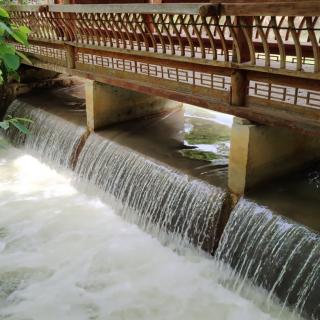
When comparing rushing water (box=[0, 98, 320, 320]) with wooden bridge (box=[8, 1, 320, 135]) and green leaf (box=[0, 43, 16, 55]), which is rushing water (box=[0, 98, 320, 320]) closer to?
wooden bridge (box=[8, 1, 320, 135])

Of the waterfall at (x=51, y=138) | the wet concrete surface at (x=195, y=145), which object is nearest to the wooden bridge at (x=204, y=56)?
the wet concrete surface at (x=195, y=145)

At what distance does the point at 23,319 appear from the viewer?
454 centimetres

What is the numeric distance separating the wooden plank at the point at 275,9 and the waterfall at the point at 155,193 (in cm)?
221

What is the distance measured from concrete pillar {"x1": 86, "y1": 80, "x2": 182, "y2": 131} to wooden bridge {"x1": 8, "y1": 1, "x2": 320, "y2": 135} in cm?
41

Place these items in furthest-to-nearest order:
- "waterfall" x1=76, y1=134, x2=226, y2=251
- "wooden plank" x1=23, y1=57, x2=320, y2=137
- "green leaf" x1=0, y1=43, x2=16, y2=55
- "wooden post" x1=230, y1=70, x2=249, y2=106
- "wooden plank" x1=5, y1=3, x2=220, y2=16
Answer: "waterfall" x1=76, y1=134, x2=226, y2=251, "wooden post" x1=230, y1=70, x2=249, y2=106, "wooden plank" x1=5, y1=3, x2=220, y2=16, "wooden plank" x1=23, y1=57, x2=320, y2=137, "green leaf" x1=0, y1=43, x2=16, y2=55

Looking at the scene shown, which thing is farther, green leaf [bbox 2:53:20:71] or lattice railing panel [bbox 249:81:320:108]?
lattice railing panel [bbox 249:81:320:108]

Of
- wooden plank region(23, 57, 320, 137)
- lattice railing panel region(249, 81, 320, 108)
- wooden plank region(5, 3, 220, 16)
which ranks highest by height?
wooden plank region(5, 3, 220, 16)

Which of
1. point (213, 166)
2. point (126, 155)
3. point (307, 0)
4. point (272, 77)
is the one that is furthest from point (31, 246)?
point (307, 0)

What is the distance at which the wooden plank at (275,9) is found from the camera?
3.57 meters

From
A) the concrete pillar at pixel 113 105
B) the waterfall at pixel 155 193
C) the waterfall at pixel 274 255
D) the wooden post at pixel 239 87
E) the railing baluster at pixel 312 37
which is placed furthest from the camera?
the concrete pillar at pixel 113 105

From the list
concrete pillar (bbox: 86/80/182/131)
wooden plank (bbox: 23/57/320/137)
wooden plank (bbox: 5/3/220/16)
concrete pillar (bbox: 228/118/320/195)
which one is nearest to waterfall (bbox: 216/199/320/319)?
concrete pillar (bbox: 228/118/320/195)

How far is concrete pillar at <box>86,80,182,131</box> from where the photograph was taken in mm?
7789

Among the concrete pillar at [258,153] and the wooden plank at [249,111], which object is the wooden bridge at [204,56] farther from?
the concrete pillar at [258,153]

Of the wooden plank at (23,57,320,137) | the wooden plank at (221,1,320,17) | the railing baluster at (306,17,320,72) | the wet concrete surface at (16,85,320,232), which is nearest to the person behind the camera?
the wooden plank at (221,1,320,17)
